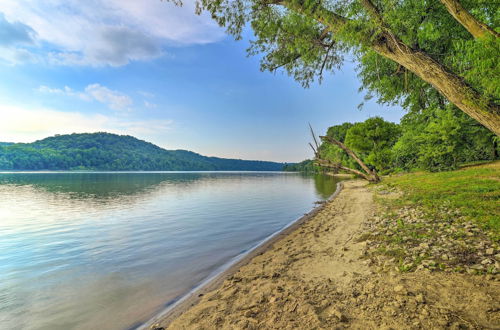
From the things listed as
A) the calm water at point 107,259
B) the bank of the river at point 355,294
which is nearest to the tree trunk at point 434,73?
the bank of the river at point 355,294

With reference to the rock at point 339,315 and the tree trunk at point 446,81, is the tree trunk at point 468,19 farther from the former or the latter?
the rock at point 339,315

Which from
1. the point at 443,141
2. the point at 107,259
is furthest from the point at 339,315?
the point at 443,141

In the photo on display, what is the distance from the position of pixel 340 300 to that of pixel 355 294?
1.14 ft

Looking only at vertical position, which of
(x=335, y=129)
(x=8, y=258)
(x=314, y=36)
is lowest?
(x=8, y=258)

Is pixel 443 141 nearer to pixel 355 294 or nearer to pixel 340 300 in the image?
pixel 355 294

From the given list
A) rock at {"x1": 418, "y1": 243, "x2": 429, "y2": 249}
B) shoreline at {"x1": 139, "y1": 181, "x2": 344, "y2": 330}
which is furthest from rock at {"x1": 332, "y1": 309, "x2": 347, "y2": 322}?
rock at {"x1": 418, "y1": 243, "x2": 429, "y2": 249}

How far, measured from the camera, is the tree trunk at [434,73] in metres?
4.86

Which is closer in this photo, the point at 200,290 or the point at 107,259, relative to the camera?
the point at 200,290

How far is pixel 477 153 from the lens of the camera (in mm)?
29953

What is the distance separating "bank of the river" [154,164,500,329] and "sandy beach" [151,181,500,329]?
0.01 m

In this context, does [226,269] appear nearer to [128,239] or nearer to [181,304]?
[181,304]

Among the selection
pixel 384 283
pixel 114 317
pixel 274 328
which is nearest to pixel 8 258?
pixel 114 317

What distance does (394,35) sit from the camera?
6.12 metres

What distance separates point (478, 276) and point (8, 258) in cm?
1504
